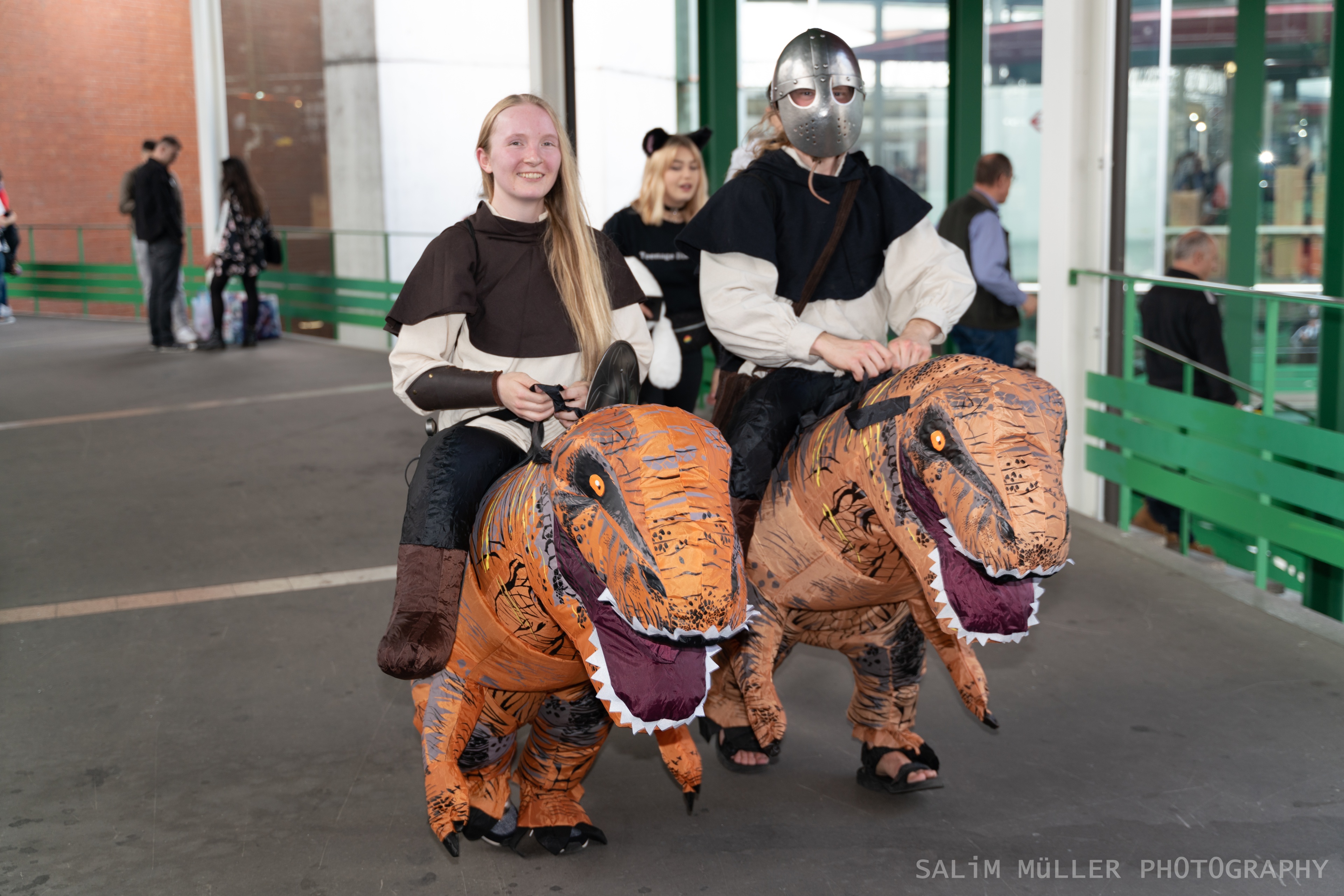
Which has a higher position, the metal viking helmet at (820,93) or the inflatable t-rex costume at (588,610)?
the metal viking helmet at (820,93)

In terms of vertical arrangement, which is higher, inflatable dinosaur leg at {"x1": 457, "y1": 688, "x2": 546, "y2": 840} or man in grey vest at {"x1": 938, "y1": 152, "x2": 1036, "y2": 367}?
man in grey vest at {"x1": 938, "y1": 152, "x2": 1036, "y2": 367}

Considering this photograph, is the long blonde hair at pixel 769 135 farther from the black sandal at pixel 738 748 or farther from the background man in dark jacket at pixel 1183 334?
the background man in dark jacket at pixel 1183 334

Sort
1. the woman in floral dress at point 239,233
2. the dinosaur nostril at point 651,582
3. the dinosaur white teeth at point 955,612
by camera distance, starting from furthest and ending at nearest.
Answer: the woman in floral dress at point 239,233 < the dinosaur white teeth at point 955,612 < the dinosaur nostril at point 651,582

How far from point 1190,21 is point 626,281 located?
4.98 meters

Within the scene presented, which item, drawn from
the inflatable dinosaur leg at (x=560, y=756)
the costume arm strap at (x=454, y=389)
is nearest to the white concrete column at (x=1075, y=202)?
the inflatable dinosaur leg at (x=560, y=756)

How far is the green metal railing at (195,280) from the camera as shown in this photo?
41.9 ft

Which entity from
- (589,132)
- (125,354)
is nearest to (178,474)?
(589,132)

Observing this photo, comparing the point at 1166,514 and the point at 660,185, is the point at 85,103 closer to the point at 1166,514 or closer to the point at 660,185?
the point at 660,185

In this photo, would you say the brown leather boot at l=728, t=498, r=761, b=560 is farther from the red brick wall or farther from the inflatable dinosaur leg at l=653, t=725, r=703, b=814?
the red brick wall

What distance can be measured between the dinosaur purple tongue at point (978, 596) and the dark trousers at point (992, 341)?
489cm

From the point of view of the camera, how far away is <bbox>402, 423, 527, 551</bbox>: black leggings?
2422 mm

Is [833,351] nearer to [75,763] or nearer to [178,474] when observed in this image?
[75,763]

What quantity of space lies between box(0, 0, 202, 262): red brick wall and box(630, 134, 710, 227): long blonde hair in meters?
14.8

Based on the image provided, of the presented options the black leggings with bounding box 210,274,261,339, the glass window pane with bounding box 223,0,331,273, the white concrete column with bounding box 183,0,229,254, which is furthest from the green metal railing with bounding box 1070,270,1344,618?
the white concrete column with bounding box 183,0,229,254
